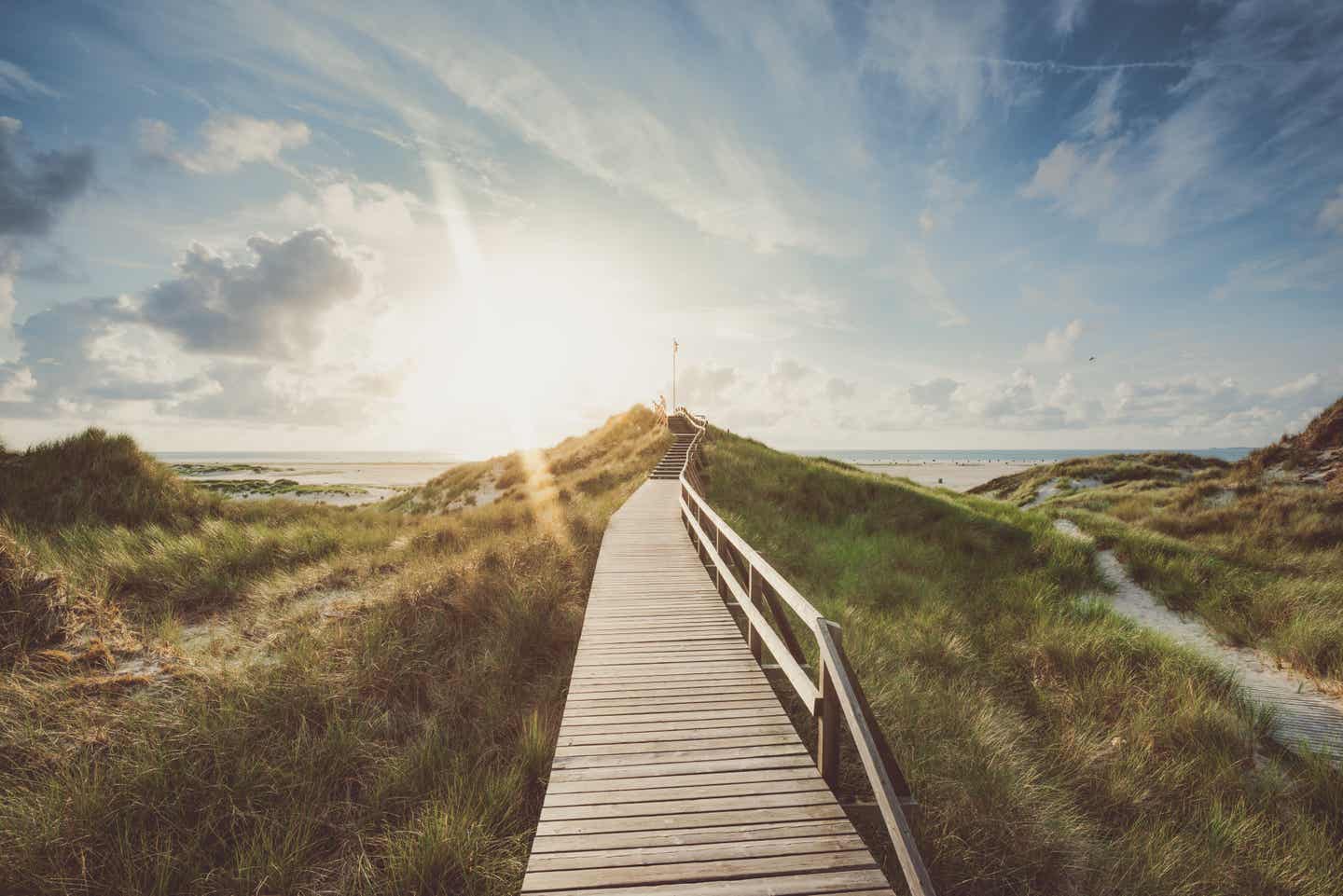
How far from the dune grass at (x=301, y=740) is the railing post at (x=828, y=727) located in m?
2.22

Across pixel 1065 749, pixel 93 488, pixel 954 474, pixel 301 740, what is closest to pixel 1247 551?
pixel 1065 749

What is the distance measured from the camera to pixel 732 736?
13.6ft

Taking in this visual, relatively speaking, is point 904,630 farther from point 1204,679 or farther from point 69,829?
point 69,829

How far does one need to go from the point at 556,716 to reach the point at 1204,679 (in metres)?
9.29

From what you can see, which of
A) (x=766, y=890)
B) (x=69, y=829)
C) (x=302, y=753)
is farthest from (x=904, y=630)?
(x=69, y=829)

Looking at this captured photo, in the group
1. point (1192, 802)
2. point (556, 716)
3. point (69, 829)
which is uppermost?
point (69, 829)

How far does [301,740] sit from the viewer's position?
14.4ft

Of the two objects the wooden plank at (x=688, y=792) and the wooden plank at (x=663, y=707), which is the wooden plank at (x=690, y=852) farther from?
the wooden plank at (x=663, y=707)

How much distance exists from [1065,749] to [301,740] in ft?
25.6

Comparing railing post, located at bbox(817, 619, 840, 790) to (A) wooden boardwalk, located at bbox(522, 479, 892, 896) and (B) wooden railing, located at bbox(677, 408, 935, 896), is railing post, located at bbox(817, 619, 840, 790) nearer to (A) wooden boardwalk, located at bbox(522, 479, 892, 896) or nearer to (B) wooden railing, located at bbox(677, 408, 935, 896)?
(B) wooden railing, located at bbox(677, 408, 935, 896)

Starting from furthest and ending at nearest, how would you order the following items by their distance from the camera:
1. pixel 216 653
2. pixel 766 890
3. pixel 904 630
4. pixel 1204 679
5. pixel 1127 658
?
pixel 904 630, pixel 1127 658, pixel 1204 679, pixel 216 653, pixel 766 890

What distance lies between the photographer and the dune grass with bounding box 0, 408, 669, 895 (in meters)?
3.34

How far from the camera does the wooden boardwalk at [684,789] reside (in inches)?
110

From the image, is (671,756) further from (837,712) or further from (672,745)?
(837,712)
